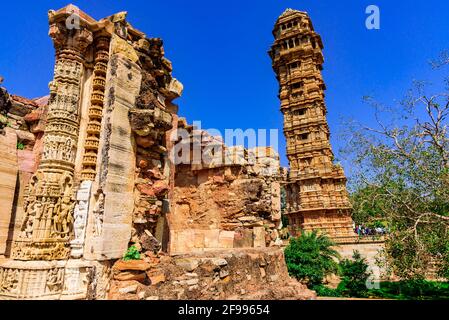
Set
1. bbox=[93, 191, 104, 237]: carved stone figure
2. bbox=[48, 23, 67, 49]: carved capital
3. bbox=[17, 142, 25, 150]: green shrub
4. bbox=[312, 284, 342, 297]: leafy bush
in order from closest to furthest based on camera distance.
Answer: bbox=[93, 191, 104, 237]: carved stone figure → bbox=[48, 23, 67, 49]: carved capital → bbox=[17, 142, 25, 150]: green shrub → bbox=[312, 284, 342, 297]: leafy bush

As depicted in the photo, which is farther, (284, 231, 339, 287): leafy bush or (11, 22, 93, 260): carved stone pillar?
(284, 231, 339, 287): leafy bush

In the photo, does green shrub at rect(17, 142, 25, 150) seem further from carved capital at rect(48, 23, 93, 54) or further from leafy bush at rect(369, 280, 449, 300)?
leafy bush at rect(369, 280, 449, 300)

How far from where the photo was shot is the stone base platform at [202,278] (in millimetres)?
4500

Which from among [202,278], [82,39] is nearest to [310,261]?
[202,278]

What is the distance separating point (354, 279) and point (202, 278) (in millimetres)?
14176

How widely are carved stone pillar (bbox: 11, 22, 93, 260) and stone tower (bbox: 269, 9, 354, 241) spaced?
24.3m

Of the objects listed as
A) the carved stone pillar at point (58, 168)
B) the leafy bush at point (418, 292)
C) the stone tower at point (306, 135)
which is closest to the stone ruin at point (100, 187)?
the carved stone pillar at point (58, 168)

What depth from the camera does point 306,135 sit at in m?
30.7

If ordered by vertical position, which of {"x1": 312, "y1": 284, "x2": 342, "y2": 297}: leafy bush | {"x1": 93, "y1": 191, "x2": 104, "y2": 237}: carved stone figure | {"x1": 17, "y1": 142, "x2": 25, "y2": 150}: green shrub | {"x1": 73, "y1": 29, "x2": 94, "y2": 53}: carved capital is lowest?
{"x1": 312, "y1": 284, "x2": 342, "y2": 297}: leafy bush

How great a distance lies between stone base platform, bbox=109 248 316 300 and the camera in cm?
450

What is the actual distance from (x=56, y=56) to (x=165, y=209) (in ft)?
11.7

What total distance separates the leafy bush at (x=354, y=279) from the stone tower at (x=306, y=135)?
841cm

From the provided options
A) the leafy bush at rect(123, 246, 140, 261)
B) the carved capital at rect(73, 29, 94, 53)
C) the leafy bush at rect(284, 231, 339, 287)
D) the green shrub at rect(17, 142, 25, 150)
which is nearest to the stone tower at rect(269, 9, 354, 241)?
the leafy bush at rect(284, 231, 339, 287)

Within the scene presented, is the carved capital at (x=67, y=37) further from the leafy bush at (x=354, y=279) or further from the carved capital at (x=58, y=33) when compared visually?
the leafy bush at (x=354, y=279)
